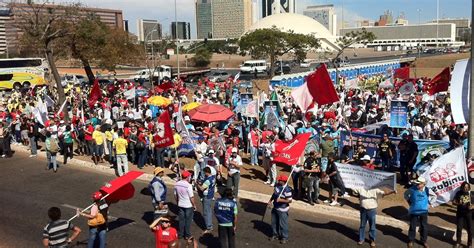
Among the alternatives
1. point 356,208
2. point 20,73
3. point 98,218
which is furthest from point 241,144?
point 20,73

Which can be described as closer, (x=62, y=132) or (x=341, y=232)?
(x=341, y=232)

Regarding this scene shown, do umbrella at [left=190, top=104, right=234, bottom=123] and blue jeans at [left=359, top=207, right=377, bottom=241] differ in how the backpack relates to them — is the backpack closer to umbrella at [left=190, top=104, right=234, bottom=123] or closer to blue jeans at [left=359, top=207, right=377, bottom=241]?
umbrella at [left=190, top=104, right=234, bottom=123]

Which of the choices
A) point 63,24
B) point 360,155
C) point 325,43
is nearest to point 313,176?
point 360,155

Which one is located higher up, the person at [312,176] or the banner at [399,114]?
the banner at [399,114]

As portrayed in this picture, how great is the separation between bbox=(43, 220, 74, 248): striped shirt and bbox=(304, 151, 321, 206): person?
624 centimetres

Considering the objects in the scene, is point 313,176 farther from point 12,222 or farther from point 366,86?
point 366,86

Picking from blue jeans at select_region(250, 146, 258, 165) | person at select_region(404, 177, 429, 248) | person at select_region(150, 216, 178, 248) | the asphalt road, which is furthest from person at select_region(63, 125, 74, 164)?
person at select_region(404, 177, 429, 248)

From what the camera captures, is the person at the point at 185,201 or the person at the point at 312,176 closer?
the person at the point at 185,201

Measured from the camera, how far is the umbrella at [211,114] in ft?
58.4

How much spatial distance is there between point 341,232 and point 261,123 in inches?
338

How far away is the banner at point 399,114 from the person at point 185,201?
9479 mm

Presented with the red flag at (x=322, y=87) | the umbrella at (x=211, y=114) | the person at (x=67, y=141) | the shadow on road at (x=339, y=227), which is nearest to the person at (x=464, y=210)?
the shadow on road at (x=339, y=227)

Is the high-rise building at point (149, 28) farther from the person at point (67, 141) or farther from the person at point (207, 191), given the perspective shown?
the person at point (207, 191)

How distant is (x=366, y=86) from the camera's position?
114ft
